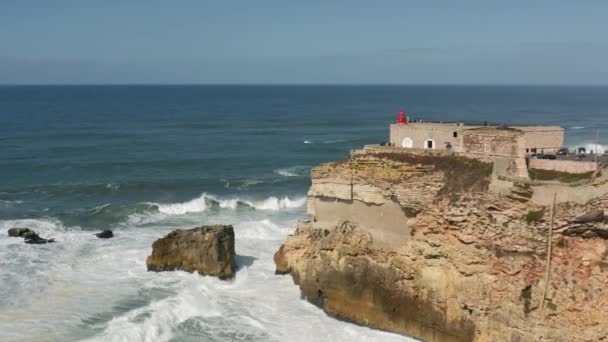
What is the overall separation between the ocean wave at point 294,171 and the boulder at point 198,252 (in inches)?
969

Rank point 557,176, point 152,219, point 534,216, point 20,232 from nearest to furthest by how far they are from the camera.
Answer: point 534,216
point 557,176
point 20,232
point 152,219

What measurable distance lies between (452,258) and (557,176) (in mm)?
3996

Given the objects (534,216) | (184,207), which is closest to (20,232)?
(184,207)

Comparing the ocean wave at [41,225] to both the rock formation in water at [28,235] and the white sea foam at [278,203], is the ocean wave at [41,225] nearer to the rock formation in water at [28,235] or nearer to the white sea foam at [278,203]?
the rock formation in water at [28,235]

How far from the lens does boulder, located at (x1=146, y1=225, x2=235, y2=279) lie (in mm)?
26172

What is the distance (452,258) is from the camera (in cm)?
1908

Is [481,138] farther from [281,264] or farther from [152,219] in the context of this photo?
[152,219]

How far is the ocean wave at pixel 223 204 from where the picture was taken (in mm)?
40469

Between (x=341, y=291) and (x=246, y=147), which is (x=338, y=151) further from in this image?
(x=341, y=291)

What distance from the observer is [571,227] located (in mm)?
16953

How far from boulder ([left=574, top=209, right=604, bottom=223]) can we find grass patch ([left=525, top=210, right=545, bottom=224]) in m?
1.01

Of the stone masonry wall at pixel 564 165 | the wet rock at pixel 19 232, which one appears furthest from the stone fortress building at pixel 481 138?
the wet rock at pixel 19 232

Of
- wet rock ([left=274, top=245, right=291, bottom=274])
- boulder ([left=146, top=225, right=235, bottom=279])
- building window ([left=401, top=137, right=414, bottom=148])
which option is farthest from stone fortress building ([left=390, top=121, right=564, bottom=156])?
boulder ([left=146, top=225, right=235, bottom=279])

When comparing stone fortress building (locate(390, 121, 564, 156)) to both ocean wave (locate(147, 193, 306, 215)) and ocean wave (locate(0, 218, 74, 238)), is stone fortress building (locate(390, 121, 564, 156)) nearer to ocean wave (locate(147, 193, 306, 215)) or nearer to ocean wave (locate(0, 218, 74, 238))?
ocean wave (locate(147, 193, 306, 215))
